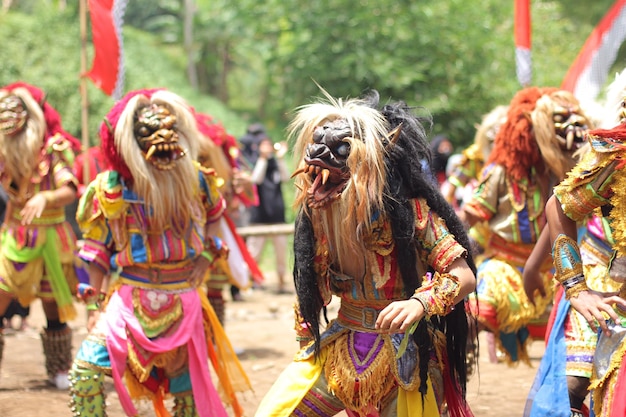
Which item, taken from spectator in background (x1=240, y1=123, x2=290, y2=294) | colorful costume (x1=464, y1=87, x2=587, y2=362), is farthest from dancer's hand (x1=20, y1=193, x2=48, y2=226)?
spectator in background (x1=240, y1=123, x2=290, y2=294)

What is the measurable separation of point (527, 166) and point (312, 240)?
2425mm

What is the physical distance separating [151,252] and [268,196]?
7714 millimetres

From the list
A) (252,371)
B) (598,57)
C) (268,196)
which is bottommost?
(252,371)

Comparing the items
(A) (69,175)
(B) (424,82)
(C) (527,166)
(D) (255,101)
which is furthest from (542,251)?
(D) (255,101)

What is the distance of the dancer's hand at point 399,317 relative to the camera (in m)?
3.14

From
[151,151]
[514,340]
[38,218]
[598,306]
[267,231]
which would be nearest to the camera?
[598,306]

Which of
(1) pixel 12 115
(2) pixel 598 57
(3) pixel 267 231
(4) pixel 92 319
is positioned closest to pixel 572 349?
(4) pixel 92 319

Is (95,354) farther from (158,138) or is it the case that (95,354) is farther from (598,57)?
(598,57)

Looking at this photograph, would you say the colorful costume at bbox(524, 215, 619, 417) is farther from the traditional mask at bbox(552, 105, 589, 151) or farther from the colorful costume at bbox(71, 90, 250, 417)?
the colorful costume at bbox(71, 90, 250, 417)

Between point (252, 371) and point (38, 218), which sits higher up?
point (38, 218)

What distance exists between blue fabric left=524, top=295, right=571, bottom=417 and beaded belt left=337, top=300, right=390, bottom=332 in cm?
96

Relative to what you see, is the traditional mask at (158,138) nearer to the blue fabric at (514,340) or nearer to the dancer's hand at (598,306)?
the dancer's hand at (598,306)

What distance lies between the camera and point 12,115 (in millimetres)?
6324

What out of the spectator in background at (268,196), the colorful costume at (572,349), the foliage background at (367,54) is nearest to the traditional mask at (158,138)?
the colorful costume at (572,349)
